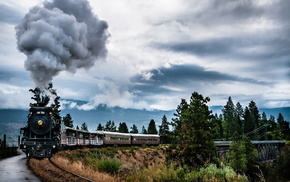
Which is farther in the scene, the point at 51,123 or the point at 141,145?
the point at 141,145

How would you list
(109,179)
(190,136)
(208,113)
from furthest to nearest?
(208,113)
(190,136)
(109,179)

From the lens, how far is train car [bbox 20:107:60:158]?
22672 mm

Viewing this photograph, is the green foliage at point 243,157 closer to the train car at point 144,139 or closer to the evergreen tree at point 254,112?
the train car at point 144,139

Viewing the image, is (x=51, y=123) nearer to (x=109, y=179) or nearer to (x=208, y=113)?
(x=109, y=179)

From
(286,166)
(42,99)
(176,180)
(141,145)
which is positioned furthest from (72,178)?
(141,145)

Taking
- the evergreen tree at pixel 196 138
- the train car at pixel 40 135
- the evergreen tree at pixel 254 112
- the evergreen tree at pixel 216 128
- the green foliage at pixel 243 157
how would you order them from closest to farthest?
1. the train car at pixel 40 135
2. the evergreen tree at pixel 196 138
3. the evergreen tree at pixel 216 128
4. the green foliage at pixel 243 157
5. the evergreen tree at pixel 254 112

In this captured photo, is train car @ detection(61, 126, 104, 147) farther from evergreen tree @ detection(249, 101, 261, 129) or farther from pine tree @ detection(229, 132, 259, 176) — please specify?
evergreen tree @ detection(249, 101, 261, 129)

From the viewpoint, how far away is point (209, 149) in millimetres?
36562

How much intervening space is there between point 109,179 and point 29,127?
537 inches

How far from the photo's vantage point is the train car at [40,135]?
74.4 ft

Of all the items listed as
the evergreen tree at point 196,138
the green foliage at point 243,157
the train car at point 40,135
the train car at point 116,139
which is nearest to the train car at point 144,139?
the train car at point 116,139

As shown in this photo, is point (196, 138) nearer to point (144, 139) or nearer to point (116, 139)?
point (116, 139)

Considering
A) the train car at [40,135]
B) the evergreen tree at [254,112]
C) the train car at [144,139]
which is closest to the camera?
the train car at [40,135]

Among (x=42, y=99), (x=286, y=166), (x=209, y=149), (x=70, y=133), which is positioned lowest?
(x=286, y=166)
